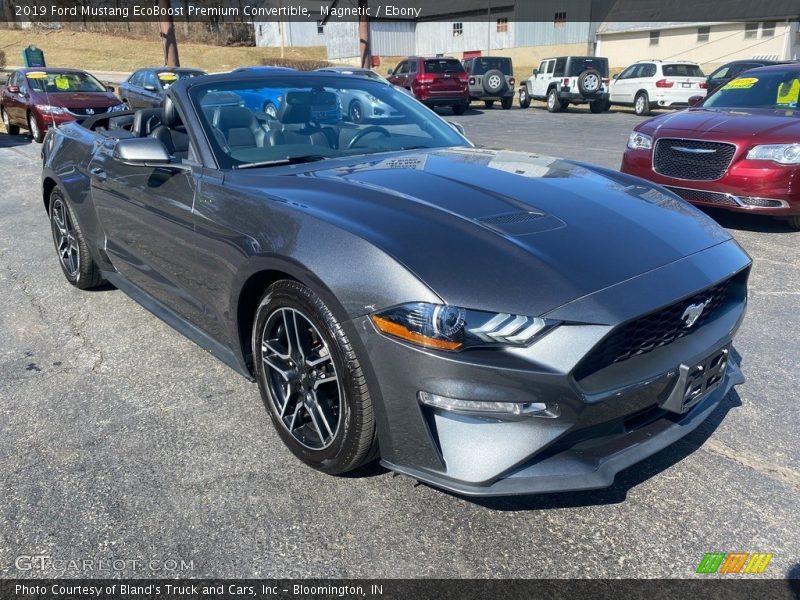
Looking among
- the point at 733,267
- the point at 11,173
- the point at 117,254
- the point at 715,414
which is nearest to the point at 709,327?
the point at 733,267

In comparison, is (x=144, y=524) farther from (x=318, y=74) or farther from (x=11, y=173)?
(x=11, y=173)

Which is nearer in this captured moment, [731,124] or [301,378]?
[301,378]

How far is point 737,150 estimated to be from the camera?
238 inches

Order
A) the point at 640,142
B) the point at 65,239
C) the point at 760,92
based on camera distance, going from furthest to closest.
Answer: the point at 760,92
the point at 640,142
the point at 65,239

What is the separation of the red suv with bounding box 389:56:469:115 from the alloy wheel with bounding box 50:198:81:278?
1624cm

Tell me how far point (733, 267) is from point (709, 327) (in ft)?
0.92

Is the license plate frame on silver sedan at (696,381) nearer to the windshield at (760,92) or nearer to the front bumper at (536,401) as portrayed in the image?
the front bumper at (536,401)

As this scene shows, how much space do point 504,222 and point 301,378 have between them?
99 cm

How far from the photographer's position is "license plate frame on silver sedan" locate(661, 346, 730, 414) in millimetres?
2266

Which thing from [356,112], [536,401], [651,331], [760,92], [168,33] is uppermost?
[168,33]

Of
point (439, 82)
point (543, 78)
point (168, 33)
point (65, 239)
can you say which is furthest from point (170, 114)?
point (168, 33)

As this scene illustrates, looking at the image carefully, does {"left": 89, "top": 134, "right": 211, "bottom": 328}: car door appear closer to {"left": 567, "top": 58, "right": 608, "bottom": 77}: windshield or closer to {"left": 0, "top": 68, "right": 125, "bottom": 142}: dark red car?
{"left": 0, "top": 68, "right": 125, "bottom": 142}: dark red car

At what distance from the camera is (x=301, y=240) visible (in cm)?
246

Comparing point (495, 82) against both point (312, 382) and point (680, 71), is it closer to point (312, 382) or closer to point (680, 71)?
point (680, 71)
